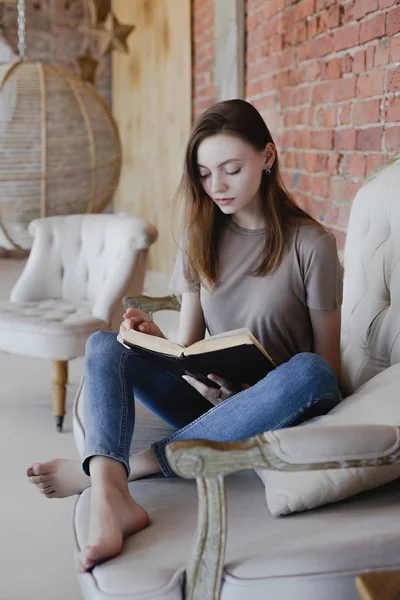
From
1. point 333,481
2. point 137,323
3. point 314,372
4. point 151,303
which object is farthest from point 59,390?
point 333,481

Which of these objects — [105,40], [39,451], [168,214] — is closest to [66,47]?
[105,40]

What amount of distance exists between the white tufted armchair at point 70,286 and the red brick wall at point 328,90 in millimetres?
690

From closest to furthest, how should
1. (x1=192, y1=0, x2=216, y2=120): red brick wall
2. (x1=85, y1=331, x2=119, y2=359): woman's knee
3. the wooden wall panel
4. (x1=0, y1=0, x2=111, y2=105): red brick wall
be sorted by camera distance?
(x1=85, y1=331, x2=119, y2=359): woman's knee
(x1=192, y1=0, x2=216, y2=120): red brick wall
the wooden wall panel
(x1=0, y1=0, x2=111, y2=105): red brick wall

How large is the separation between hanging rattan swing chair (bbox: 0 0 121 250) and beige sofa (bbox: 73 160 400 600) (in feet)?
8.85

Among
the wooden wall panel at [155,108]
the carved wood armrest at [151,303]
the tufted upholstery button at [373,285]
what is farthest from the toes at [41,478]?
the wooden wall panel at [155,108]

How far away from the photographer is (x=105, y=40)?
4.85 m

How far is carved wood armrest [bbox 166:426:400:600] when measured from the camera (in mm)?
1062

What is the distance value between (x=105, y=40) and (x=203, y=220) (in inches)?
137

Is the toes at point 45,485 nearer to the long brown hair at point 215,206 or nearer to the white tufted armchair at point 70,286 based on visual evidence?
the long brown hair at point 215,206

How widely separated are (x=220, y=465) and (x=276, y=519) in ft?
0.81

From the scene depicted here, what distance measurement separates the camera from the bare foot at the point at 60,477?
4.98 ft

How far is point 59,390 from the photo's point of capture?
2.82 meters

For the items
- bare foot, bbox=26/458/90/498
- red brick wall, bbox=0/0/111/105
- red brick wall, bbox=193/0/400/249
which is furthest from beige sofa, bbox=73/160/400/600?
red brick wall, bbox=0/0/111/105

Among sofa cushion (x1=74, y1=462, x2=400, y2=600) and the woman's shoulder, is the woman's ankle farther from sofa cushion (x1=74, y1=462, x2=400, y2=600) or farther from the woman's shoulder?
the woman's shoulder
